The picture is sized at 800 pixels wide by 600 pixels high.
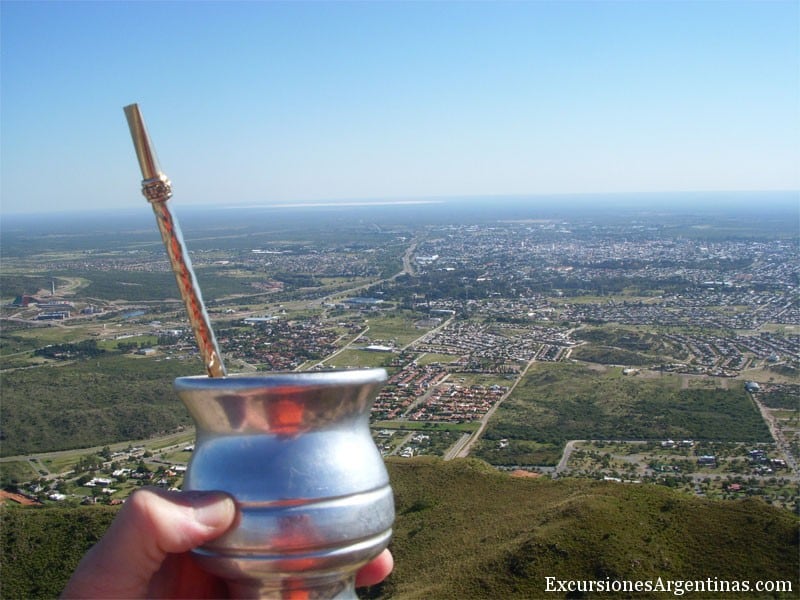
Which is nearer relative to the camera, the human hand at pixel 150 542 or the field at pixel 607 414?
the human hand at pixel 150 542

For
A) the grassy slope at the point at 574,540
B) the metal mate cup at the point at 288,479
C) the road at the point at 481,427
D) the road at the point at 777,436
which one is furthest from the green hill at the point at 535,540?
the road at the point at 777,436

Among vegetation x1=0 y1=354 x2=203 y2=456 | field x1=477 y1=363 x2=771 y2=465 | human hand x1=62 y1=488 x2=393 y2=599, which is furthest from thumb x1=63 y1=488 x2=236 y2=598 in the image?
vegetation x1=0 y1=354 x2=203 y2=456

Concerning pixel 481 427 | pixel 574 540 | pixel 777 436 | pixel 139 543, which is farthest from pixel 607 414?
pixel 139 543

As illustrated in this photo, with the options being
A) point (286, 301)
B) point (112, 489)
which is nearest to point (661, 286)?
point (286, 301)

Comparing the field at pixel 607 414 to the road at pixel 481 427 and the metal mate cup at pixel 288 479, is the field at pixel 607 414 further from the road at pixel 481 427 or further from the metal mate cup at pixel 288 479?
the metal mate cup at pixel 288 479

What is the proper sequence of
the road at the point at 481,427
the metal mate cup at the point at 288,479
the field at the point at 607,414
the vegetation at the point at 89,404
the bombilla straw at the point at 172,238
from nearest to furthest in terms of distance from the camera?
the metal mate cup at the point at 288,479 < the bombilla straw at the point at 172,238 < the road at the point at 481,427 < the field at the point at 607,414 < the vegetation at the point at 89,404

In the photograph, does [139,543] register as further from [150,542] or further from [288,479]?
[288,479]

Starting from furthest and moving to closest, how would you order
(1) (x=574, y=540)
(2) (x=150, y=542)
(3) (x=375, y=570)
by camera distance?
1. (1) (x=574, y=540)
2. (3) (x=375, y=570)
3. (2) (x=150, y=542)
